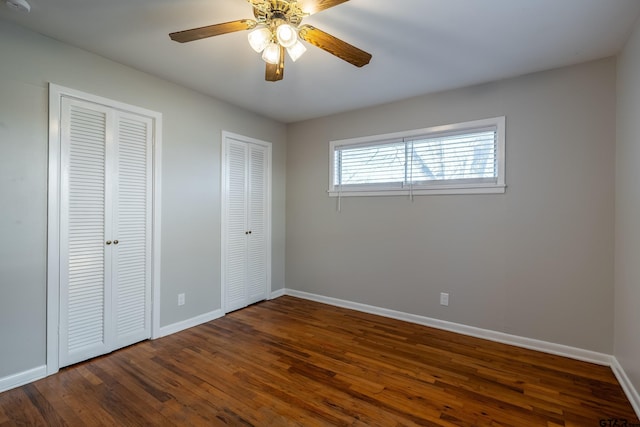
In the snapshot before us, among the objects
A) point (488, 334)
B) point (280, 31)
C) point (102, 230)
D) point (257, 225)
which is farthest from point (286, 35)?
point (488, 334)

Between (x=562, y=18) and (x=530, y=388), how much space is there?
98.6 inches

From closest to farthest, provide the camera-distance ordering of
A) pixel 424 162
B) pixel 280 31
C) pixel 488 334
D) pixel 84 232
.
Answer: pixel 280 31 < pixel 84 232 < pixel 488 334 < pixel 424 162

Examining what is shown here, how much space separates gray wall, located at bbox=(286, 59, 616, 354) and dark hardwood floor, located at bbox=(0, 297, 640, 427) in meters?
0.39

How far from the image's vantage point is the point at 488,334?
2947 mm

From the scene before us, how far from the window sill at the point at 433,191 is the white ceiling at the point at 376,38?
3.35ft

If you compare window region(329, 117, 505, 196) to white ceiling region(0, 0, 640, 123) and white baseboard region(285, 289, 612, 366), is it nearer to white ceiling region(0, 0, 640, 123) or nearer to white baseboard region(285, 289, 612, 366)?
white ceiling region(0, 0, 640, 123)

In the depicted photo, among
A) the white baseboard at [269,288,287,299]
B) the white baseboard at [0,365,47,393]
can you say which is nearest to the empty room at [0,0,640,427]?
the white baseboard at [0,365,47,393]

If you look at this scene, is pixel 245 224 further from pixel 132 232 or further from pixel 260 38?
pixel 260 38

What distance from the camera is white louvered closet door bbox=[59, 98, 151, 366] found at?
236 cm

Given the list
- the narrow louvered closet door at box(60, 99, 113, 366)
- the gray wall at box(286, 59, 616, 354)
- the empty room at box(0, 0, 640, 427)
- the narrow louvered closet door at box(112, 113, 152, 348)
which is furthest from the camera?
the narrow louvered closet door at box(112, 113, 152, 348)

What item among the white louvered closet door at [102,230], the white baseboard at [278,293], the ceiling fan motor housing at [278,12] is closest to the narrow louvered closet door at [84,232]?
the white louvered closet door at [102,230]

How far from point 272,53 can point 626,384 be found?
3.22 m

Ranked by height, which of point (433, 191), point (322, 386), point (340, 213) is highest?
point (433, 191)

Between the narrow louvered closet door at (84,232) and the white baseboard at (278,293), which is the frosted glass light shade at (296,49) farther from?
the white baseboard at (278,293)
